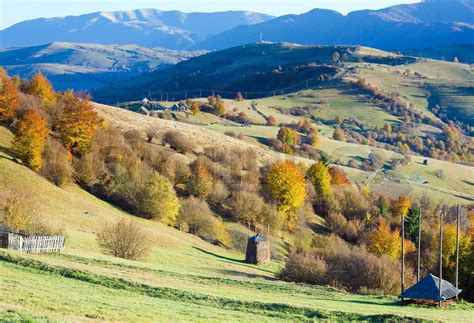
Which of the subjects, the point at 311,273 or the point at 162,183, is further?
the point at 162,183

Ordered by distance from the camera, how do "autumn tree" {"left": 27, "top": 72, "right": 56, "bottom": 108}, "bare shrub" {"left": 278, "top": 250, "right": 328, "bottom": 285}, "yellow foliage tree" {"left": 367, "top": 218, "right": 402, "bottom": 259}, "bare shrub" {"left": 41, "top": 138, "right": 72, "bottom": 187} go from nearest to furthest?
1. "bare shrub" {"left": 278, "top": 250, "right": 328, "bottom": 285}
2. "bare shrub" {"left": 41, "top": 138, "right": 72, "bottom": 187}
3. "yellow foliage tree" {"left": 367, "top": 218, "right": 402, "bottom": 259}
4. "autumn tree" {"left": 27, "top": 72, "right": 56, "bottom": 108}

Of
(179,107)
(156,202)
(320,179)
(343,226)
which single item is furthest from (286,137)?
(156,202)

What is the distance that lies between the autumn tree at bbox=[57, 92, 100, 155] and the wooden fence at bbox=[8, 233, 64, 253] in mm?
40497

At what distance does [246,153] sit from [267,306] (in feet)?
246

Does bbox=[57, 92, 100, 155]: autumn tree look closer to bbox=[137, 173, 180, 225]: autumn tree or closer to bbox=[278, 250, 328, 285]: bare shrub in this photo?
bbox=[137, 173, 180, 225]: autumn tree

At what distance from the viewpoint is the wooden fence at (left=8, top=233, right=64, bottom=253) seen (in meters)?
→ 35.0

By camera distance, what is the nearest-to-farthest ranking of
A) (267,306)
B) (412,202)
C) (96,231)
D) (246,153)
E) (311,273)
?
1. (267,306)
2. (311,273)
3. (96,231)
4. (246,153)
5. (412,202)

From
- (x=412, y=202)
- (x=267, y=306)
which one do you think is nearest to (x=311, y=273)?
(x=267, y=306)

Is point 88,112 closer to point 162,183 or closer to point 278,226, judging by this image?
point 162,183

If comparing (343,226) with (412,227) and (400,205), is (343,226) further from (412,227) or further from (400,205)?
(400,205)

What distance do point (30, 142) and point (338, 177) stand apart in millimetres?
59921

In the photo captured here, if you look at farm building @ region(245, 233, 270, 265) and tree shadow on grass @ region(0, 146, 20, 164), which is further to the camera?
tree shadow on grass @ region(0, 146, 20, 164)

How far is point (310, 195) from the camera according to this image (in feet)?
326

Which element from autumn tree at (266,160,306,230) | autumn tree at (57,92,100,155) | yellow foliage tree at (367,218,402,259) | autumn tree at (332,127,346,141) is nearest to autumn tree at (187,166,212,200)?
autumn tree at (266,160,306,230)
